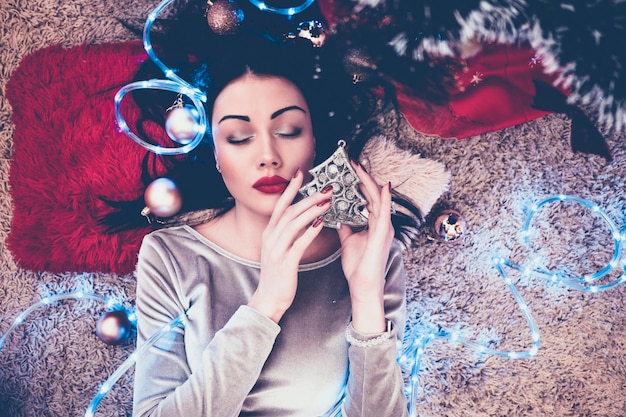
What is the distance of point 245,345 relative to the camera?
1.20 metres

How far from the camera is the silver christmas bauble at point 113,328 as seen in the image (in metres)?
1.58

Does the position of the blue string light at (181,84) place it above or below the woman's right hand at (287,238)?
above

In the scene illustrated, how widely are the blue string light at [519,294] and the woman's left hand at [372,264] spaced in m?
Answer: 0.48

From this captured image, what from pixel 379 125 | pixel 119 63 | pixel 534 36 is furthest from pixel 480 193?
pixel 119 63

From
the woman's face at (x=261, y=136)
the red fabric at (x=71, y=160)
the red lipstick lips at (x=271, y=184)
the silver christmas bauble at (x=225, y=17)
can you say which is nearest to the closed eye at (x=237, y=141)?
the woman's face at (x=261, y=136)

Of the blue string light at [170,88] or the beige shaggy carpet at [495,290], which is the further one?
the beige shaggy carpet at [495,290]

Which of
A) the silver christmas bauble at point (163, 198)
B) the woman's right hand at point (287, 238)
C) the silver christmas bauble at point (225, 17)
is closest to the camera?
the woman's right hand at point (287, 238)

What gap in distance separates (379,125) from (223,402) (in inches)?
39.5

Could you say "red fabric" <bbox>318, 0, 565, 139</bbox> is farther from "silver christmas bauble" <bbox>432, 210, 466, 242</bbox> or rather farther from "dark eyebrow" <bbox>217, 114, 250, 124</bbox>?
"dark eyebrow" <bbox>217, 114, 250, 124</bbox>

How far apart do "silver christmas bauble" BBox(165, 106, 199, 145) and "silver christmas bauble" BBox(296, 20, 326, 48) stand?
15.2 inches

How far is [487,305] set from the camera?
1718 millimetres

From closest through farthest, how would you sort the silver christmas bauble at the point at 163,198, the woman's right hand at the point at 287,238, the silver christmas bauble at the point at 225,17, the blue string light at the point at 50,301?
1. the woman's right hand at the point at 287,238
2. the silver christmas bauble at the point at 225,17
3. the silver christmas bauble at the point at 163,198
4. the blue string light at the point at 50,301

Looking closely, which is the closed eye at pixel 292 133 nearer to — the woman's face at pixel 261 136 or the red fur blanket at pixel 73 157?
the woman's face at pixel 261 136

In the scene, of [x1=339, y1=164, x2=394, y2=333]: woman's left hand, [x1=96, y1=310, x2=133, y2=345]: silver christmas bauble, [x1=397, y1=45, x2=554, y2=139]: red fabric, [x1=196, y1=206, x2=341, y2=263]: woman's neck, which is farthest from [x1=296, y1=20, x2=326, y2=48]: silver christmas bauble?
[x1=96, y1=310, x2=133, y2=345]: silver christmas bauble
